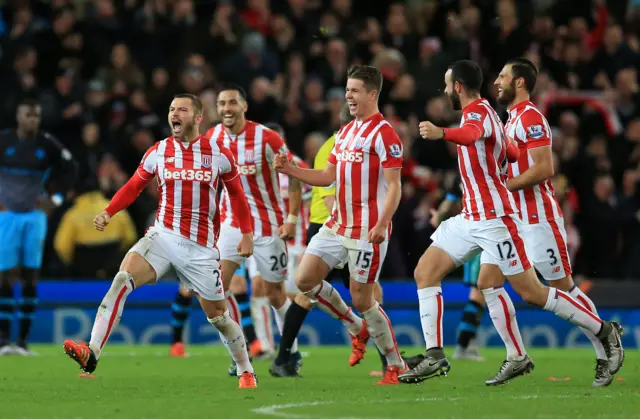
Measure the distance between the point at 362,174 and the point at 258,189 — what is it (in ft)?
6.48

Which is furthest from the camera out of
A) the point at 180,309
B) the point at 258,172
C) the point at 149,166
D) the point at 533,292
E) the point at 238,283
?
the point at 180,309

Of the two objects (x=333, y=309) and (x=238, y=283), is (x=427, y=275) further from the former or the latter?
(x=238, y=283)

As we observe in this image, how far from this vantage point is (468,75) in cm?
→ 918

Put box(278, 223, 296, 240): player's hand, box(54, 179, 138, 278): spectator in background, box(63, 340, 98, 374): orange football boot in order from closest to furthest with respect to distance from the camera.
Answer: box(63, 340, 98, 374): orange football boot
box(278, 223, 296, 240): player's hand
box(54, 179, 138, 278): spectator in background

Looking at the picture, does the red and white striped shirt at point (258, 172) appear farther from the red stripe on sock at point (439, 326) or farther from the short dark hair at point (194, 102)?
the red stripe on sock at point (439, 326)

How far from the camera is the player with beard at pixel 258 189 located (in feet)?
35.8

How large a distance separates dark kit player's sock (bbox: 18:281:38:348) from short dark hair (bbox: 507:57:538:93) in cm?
615

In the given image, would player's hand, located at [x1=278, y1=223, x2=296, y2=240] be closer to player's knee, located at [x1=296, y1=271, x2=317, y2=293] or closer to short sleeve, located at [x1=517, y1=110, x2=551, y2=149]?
player's knee, located at [x1=296, y1=271, x2=317, y2=293]

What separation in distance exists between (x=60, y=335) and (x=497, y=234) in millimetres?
8004

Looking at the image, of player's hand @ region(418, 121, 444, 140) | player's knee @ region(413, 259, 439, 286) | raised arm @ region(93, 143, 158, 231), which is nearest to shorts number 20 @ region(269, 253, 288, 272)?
raised arm @ region(93, 143, 158, 231)

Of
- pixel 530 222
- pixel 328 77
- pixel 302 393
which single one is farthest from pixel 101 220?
pixel 328 77

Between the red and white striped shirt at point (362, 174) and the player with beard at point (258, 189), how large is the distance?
1.37m

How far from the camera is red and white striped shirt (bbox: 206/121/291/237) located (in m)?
11.0

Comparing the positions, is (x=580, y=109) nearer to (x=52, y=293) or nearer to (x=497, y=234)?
(x=52, y=293)
